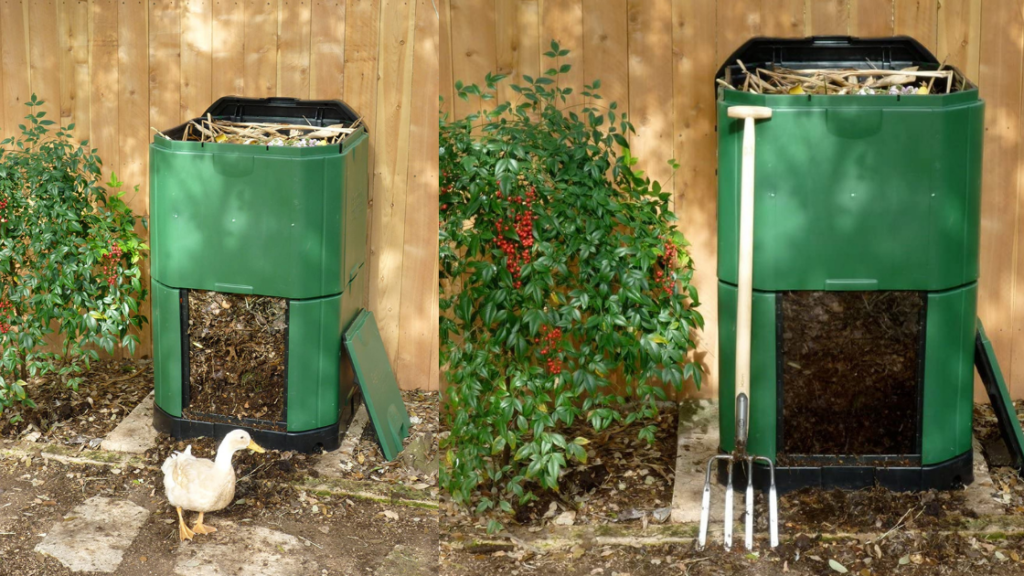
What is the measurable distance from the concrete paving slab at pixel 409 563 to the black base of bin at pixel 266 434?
404 millimetres

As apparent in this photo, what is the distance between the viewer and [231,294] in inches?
95.4

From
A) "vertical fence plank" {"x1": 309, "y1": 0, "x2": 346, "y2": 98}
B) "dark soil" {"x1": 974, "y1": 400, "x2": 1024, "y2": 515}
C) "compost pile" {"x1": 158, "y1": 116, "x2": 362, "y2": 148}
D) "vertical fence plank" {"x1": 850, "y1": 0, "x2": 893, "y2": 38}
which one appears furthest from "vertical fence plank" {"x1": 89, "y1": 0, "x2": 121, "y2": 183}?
"dark soil" {"x1": 974, "y1": 400, "x2": 1024, "y2": 515}

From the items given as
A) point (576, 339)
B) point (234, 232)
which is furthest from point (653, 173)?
point (234, 232)

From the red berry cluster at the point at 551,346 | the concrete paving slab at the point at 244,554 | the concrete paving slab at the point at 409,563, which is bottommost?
the concrete paving slab at the point at 409,563

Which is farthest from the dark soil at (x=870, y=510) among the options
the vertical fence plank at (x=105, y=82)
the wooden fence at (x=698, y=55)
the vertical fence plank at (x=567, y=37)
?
the vertical fence plank at (x=105, y=82)

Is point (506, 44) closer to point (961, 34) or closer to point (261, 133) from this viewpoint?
point (261, 133)

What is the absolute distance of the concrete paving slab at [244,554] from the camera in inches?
85.1

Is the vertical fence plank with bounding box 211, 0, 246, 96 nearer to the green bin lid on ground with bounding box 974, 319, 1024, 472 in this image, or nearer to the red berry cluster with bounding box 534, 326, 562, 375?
the red berry cluster with bounding box 534, 326, 562, 375

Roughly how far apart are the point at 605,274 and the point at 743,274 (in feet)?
1.01

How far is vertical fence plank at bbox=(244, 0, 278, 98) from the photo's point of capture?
2592 mm

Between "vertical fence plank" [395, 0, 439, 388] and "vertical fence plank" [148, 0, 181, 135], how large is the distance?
2.27 ft

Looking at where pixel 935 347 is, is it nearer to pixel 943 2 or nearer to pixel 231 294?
pixel 943 2

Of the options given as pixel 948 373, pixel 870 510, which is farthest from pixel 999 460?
pixel 870 510

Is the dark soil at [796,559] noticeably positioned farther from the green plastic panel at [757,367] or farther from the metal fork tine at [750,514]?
the green plastic panel at [757,367]
